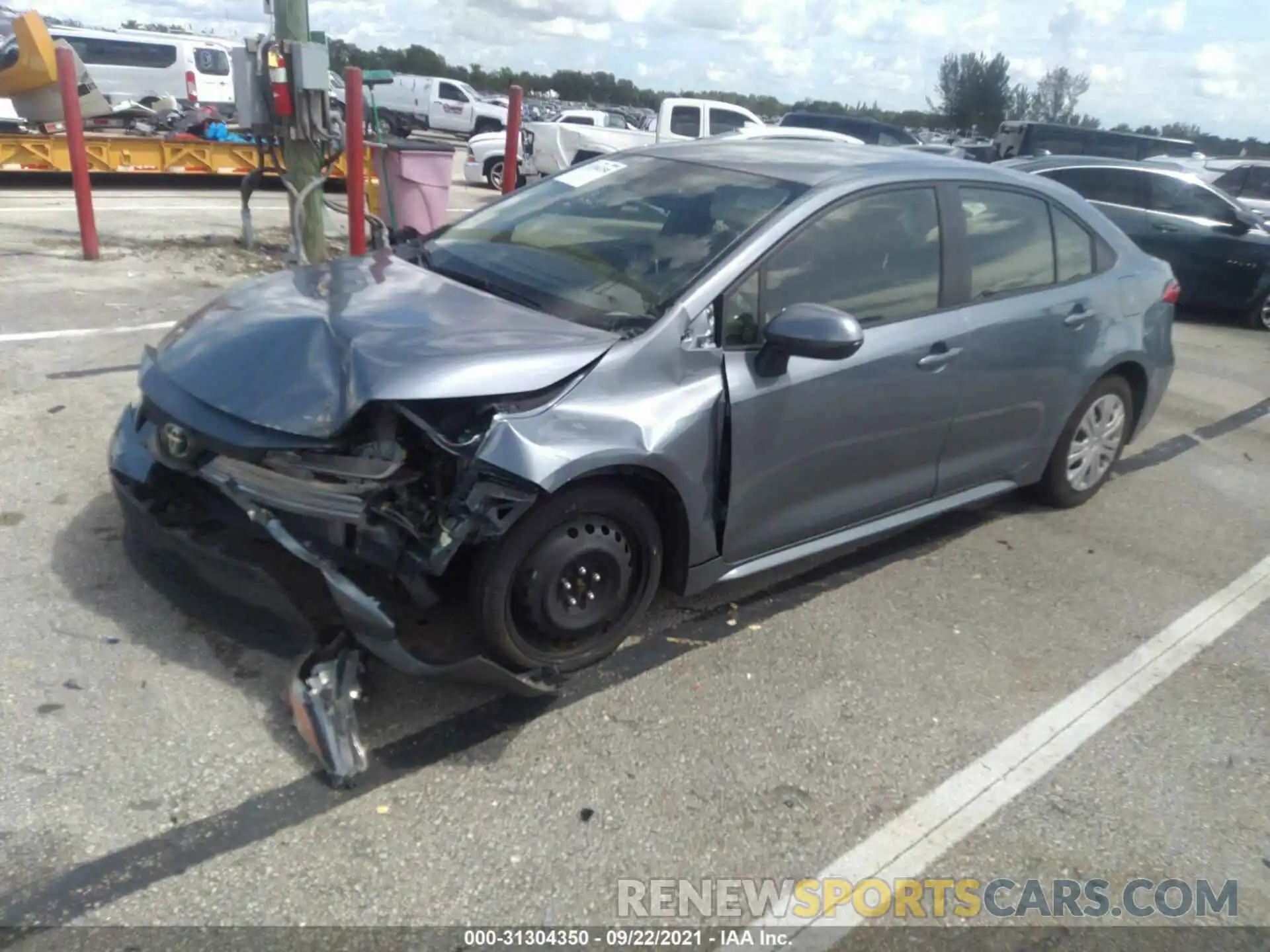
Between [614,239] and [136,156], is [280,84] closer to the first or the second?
[614,239]

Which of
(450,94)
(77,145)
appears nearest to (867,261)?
(77,145)

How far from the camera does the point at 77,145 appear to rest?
336 inches

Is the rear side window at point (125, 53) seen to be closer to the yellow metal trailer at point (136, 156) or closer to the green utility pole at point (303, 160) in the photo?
the yellow metal trailer at point (136, 156)

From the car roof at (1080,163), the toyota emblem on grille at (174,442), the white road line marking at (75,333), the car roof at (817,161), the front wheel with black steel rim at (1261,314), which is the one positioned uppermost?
the car roof at (817,161)

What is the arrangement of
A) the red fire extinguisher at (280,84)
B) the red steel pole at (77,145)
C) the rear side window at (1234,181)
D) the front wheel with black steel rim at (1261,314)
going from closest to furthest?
the red fire extinguisher at (280,84) → the red steel pole at (77,145) → the front wheel with black steel rim at (1261,314) → the rear side window at (1234,181)

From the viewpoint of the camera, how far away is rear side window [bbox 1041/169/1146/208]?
11.0 m

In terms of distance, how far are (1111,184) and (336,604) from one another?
1086cm

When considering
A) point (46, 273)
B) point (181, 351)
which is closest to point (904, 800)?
point (181, 351)

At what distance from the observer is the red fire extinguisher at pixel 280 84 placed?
310 inches

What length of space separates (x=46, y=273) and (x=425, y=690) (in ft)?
22.2

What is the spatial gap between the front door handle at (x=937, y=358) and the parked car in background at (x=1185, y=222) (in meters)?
7.89

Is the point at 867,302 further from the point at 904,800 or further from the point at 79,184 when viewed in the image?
the point at 79,184

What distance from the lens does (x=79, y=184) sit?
27.9 feet

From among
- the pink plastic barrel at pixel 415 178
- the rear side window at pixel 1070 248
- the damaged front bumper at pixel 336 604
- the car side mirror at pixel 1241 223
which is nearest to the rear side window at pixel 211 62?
the pink plastic barrel at pixel 415 178
